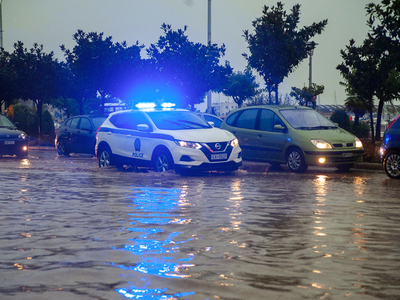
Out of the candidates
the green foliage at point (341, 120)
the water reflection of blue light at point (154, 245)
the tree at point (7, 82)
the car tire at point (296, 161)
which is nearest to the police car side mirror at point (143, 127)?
the car tire at point (296, 161)

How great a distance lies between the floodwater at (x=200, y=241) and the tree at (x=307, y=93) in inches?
1675

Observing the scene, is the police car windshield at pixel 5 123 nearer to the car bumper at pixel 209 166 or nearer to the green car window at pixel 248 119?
the green car window at pixel 248 119

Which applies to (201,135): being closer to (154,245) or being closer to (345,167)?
(345,167)

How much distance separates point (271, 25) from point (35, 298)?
21.4 metres

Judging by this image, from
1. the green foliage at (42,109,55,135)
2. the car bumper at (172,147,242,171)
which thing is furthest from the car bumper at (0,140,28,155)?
the green foliage at (42,109,55,135)

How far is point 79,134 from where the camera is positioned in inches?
893

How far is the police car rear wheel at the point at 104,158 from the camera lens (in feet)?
56.6

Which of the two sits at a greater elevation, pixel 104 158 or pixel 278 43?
pixel 278 43

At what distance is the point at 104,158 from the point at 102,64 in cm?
1662

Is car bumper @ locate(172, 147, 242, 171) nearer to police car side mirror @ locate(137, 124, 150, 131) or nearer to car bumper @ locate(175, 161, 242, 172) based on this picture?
car bumper @ locate(175, 161, 242, 172)

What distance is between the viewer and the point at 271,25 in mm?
24969

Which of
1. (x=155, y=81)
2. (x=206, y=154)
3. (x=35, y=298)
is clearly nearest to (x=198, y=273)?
(x=35, y=298)

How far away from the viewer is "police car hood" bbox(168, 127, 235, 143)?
591 inches

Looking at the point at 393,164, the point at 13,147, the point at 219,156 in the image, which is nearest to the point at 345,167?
the point at 393,164
